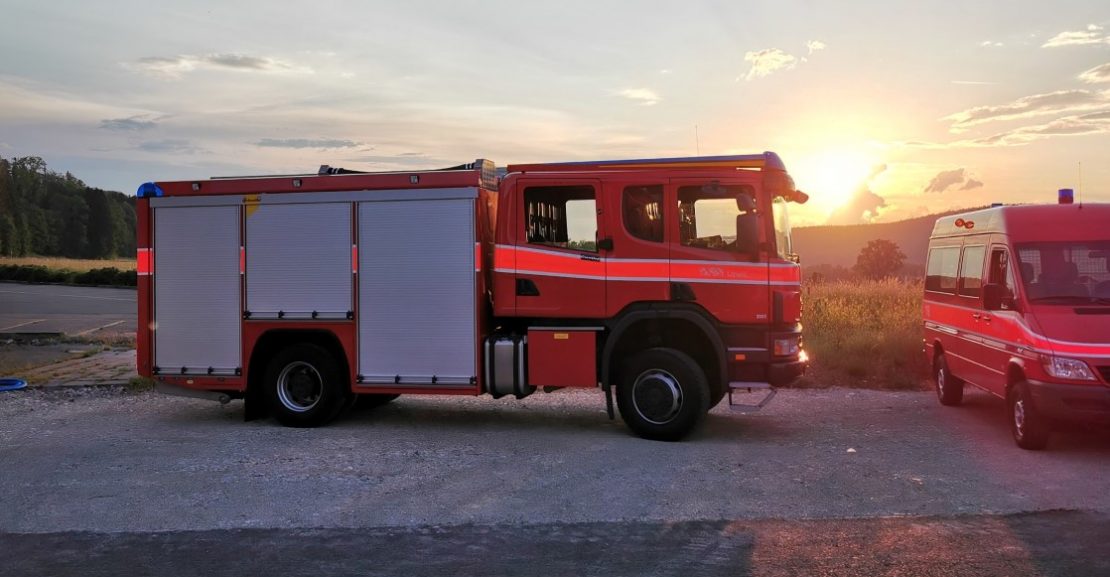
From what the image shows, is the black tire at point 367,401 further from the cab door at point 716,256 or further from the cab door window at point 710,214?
the cab door window at point 710,214

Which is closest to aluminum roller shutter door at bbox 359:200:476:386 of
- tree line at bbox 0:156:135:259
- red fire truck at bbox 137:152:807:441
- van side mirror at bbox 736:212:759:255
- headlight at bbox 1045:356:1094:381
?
red fire truck at bbox 137:152:807:441

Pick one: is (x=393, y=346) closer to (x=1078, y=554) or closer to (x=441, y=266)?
(x=441, y=266)

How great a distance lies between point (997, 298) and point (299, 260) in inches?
292

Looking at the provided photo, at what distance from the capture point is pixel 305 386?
378 inches

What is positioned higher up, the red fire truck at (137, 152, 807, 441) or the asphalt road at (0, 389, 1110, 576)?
the red fire truck at (137, 152, 807, 441)

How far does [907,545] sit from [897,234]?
7492cm

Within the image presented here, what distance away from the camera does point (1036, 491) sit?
6.69 meters

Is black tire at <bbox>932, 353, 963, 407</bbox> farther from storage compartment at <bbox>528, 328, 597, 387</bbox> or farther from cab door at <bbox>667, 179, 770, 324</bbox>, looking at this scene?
storage compartment at <bbox>528, 328, 597, 387</bbox>

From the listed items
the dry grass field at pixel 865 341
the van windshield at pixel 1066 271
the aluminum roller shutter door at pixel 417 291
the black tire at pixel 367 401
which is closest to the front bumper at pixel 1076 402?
the van windshield at pixel 1066 271

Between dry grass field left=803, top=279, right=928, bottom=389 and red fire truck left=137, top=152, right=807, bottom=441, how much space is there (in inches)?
178

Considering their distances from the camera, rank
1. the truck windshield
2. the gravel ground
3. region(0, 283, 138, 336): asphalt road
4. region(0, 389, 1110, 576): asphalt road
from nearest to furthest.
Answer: region(0, 389, 1110, 576): asphalt road, the gravel ground, the truck windshield, region(0, 283, 138, 336): asphalt road

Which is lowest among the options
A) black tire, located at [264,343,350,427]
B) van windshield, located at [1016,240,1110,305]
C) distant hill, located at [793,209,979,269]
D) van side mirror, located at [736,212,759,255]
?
black tire, located at [264,343,350,427]

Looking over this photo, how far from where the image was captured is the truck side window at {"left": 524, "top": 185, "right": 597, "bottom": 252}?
889 cm

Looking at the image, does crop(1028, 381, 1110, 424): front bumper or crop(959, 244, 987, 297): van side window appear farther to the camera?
crop(959, 244, 987, 297): van side window
